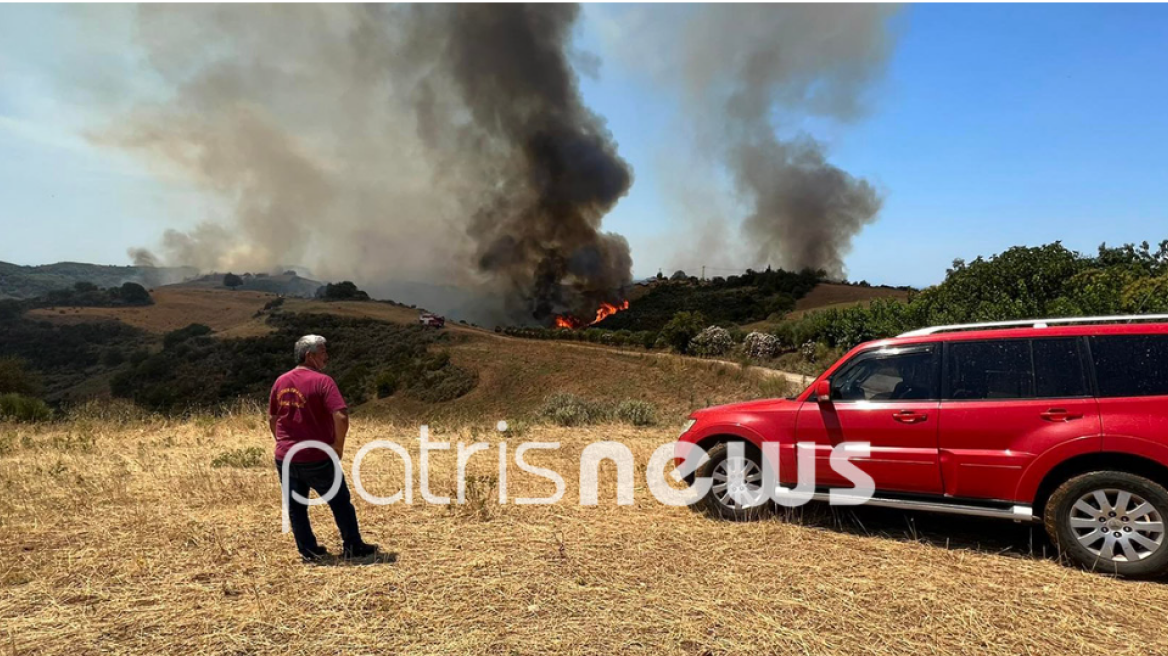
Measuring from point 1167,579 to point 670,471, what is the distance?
442 centimetres

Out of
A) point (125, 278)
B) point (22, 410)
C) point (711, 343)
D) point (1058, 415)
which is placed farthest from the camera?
point (125, 278)

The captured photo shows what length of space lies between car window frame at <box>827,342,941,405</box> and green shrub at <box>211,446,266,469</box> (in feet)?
23.7

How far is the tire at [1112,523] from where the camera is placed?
12.8 ft

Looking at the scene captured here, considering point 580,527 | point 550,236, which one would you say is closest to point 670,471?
point 580,527

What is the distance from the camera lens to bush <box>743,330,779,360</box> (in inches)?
1225

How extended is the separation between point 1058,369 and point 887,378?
1.12m

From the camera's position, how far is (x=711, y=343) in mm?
34781

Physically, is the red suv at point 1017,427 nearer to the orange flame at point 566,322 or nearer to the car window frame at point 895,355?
the car window frame at point 895,355

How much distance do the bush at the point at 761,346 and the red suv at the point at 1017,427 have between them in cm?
2626

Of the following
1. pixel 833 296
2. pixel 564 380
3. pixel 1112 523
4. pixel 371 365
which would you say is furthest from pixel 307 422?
pixel 833 296

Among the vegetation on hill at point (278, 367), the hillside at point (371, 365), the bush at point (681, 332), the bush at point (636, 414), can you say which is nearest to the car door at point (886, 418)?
the bush at point (636, 414)

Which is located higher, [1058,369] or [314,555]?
[1058,369]

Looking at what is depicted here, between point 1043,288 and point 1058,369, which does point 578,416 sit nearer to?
point 1058,369

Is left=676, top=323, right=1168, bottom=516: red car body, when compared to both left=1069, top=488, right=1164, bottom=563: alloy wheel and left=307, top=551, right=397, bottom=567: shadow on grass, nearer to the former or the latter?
left=1069, top=488, right=1164, bottom=563: alloy wheel
